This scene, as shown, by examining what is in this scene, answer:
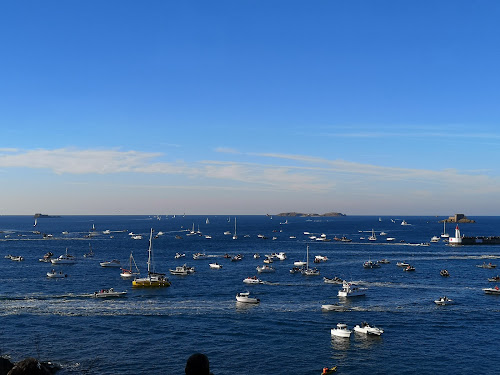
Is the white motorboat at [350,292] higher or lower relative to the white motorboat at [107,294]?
higher

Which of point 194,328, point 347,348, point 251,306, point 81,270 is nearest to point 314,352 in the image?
point 347,348

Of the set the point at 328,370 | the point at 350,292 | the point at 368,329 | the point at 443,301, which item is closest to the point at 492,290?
the point at 443,301

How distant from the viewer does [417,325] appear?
72375 millimetres

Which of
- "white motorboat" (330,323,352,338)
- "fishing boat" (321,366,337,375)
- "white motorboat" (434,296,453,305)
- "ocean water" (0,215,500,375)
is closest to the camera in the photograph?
"fishing boat" (321,366,337,375)

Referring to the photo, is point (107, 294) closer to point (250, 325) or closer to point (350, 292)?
point (250, 325)

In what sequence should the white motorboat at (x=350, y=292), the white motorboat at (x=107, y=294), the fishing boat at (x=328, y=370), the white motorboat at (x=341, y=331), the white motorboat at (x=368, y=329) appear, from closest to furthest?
the fishing boat at (x=328, y=370)
the white motorboat at (x=341, y=331)
the white motorboat at (x=368, y=329)
the white motorboat at (x=350, y=292)
the white motorboat at (x=107, y=294)

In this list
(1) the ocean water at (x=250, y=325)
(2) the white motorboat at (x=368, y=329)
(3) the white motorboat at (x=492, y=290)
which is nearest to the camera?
(1) the ocean water at (x=250, y=325)

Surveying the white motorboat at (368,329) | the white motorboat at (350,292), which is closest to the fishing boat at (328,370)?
the white motorboat at (368,329)

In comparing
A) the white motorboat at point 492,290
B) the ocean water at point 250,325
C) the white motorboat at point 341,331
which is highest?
the white motorboat at point 492,290

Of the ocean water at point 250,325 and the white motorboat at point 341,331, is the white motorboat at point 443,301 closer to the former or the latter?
the ocean water at point 250,325

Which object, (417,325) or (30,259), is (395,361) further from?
(30,259)

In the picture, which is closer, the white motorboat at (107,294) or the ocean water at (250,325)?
the ocean water at (250,325)

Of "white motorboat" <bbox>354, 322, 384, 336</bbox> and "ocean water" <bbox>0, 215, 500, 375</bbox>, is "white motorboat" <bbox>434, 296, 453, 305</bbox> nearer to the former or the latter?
"ocean water" <bbox>0, 215, 500, 375</bbox>

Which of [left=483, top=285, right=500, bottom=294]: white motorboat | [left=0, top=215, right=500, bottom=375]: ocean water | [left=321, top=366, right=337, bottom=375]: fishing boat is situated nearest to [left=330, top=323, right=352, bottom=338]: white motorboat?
[left=0, top=215, right=500, bottom=375]: ocean water
